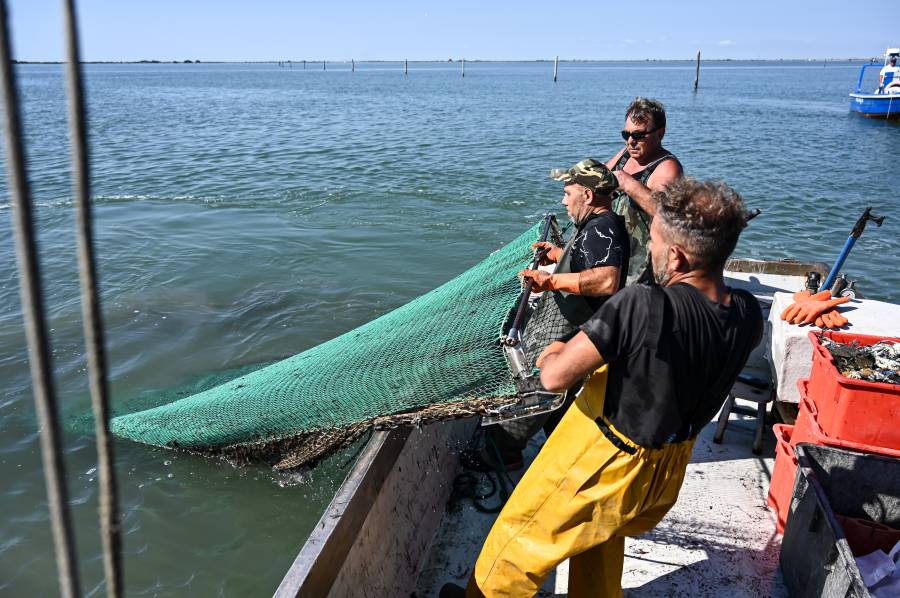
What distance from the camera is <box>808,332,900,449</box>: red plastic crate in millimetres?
3004

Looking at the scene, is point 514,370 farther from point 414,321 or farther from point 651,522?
point 414,321

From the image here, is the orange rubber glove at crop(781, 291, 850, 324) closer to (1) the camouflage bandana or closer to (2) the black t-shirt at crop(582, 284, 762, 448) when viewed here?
(1) the camouflage bandana

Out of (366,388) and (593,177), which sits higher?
(593,177)

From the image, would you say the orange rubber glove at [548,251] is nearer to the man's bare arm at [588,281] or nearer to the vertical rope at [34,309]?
the man's bare arm at [588,281]

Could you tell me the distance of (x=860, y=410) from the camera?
3061 millimetres

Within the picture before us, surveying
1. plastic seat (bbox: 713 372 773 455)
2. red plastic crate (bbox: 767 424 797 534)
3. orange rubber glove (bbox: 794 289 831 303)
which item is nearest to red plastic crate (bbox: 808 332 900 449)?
red plastic crate (bbox: 767 424 797 534)

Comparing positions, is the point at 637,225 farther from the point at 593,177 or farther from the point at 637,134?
the point at 593,177

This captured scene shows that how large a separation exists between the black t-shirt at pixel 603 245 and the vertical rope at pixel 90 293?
8.50ft

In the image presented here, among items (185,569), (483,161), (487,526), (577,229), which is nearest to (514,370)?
(577,229)

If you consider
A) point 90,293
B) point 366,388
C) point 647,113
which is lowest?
point 366,388

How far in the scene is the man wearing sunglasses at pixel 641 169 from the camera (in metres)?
4.08

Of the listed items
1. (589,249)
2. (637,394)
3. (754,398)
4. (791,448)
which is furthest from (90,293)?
(754,398)

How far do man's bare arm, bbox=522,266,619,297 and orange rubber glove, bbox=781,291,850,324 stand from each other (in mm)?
1490

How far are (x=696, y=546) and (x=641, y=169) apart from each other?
234 cm
